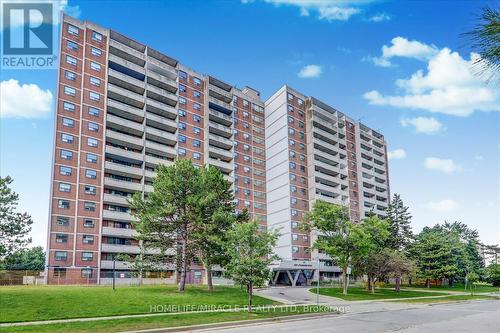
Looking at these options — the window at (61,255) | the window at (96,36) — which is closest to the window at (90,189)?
the window at (61,255)

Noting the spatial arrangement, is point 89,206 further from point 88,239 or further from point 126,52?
point 126,52

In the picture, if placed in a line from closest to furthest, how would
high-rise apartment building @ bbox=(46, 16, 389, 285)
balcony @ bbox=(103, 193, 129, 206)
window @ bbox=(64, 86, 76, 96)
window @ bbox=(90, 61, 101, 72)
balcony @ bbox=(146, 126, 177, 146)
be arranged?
1. high-rise apartment building @ bbox=(46, 16, 389, 285)
2. window @ bbox=(64, 86, 76, 96)
3. balcony @ bbox=(103, 193, 129, 206)
4. window @ bbox=(90, 61, 101, 72)
5. balcony @ bbox=(146, 126, 177, 146)

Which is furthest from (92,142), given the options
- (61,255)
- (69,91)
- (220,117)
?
(220,117)

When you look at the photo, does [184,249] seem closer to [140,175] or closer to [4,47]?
[4,47]

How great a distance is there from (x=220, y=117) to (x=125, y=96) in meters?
20.4

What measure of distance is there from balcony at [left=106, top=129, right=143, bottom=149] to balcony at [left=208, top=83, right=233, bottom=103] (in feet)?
67.2

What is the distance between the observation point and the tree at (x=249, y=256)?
25906 millimetres

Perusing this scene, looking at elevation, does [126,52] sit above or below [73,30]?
below

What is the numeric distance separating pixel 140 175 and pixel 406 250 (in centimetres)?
4998

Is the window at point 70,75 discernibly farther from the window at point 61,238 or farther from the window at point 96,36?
the window at point 61,238

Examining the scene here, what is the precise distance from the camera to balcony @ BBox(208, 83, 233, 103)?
268ft

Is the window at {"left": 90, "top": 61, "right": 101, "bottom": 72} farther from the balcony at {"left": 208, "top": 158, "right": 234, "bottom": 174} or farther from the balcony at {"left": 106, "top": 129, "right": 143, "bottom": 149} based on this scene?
the balcony at {"left": 208, "top": 158, "right": 234, "bottom": 174}

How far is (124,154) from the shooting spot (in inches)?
2571

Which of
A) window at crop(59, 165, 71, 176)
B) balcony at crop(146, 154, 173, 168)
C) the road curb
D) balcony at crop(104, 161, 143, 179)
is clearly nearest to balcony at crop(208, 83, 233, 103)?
balcony at crop(146, 154, 173, 168)
